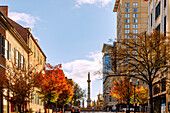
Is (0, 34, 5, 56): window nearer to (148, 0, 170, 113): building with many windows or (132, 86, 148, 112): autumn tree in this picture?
(148, 0, 170, 113): building with many windows

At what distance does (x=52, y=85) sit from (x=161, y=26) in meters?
19.3

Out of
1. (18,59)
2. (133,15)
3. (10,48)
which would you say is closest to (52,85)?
(18,59)

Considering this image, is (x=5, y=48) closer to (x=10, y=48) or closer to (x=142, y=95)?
(x=10, y=48)

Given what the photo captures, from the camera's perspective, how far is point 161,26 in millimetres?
44938

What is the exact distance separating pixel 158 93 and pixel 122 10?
98544mm

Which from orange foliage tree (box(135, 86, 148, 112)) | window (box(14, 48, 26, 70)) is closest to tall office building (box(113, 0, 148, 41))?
orange foliage tree (box(135, 86, 148, 112))

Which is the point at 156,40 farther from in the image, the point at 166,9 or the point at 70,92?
the point at 70,92

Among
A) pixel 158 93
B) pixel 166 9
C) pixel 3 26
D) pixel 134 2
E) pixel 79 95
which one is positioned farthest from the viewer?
pixel 134 2

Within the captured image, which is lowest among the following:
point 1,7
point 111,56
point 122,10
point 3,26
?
point 111,56

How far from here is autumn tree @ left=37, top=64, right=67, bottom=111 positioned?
48.1m

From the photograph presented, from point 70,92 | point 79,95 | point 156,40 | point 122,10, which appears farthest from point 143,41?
point 122,10

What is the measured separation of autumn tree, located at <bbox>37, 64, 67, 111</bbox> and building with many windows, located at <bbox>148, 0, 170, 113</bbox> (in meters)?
15.7

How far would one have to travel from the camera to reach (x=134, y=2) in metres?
142

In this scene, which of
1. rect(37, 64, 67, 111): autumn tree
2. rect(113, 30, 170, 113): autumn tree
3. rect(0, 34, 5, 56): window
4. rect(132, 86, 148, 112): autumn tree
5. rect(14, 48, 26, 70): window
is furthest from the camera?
rect(132, 86, 148, 112): autumn tree
